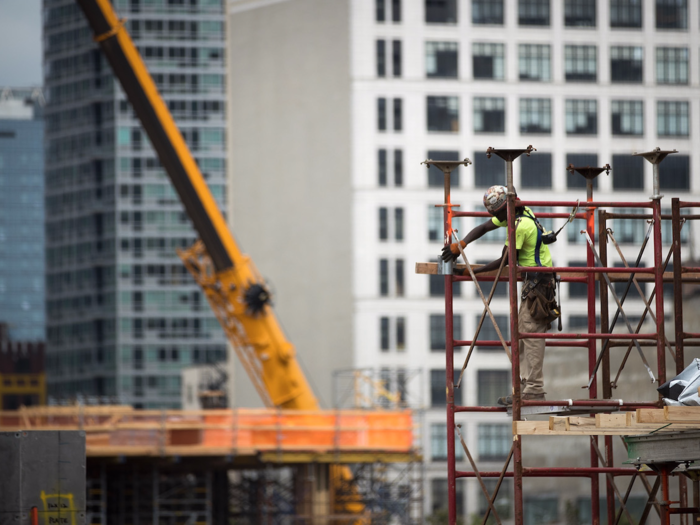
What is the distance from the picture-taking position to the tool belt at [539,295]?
1605 cm

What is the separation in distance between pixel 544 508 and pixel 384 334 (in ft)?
48.7

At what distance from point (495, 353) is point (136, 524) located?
32.4 m

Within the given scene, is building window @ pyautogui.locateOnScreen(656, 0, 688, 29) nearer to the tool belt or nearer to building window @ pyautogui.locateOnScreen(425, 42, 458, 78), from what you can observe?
building window @ pyautogui.locateOnScreen(425, 42, 458, 78)

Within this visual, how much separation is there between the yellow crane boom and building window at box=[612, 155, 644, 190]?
1506 inches

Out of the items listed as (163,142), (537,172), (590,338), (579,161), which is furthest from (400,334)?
(590,338)

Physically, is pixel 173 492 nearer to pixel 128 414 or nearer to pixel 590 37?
pixel 128 414

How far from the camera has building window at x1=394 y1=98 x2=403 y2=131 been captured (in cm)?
7081

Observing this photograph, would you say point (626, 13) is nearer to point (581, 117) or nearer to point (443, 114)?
point (581, 117)

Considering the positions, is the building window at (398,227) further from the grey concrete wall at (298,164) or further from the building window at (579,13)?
the building window at (579,13)

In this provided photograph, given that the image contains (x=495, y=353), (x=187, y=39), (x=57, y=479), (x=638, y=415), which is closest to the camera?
(x=638, y=415)

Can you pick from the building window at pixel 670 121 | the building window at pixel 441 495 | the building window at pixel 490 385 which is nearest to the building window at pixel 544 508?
the building window at pixel 441 495

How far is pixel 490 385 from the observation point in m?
68.9

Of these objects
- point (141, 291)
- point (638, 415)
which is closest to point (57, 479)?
point (638, 415)

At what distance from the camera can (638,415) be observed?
1315 cm
